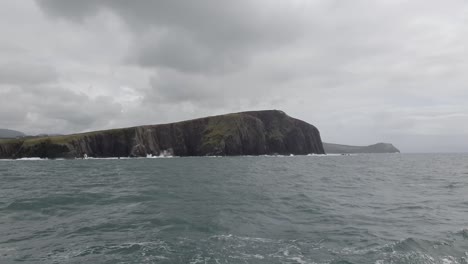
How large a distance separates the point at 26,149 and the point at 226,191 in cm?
17328

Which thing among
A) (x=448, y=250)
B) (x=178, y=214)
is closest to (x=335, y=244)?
(x=448, y=250)

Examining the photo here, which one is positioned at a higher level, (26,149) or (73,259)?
(26,149)

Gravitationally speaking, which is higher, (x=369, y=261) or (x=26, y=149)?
(x=26, y=149)

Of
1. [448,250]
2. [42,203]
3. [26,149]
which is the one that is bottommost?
[448,250]

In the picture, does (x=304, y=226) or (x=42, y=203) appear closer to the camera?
(x=304, y=226)

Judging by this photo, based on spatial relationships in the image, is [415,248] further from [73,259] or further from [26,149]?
[26,149]

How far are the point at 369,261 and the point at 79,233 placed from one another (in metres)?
Result: 15.5

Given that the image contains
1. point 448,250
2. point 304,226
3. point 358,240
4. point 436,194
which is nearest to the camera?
point 448,250

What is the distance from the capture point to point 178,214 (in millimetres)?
22547

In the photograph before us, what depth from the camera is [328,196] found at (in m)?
32.6

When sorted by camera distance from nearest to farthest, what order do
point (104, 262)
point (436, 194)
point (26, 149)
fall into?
1. point (104, 262)
2. point (436, 194)
3. point (26, 149)

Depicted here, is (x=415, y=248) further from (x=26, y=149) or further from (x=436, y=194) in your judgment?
(x=26, y=149)

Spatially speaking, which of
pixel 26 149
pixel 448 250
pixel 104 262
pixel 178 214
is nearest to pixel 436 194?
pixel 448 250

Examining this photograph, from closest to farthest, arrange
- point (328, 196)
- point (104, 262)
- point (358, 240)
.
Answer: point (104, 262), point (358, 240), point (328, 196)
